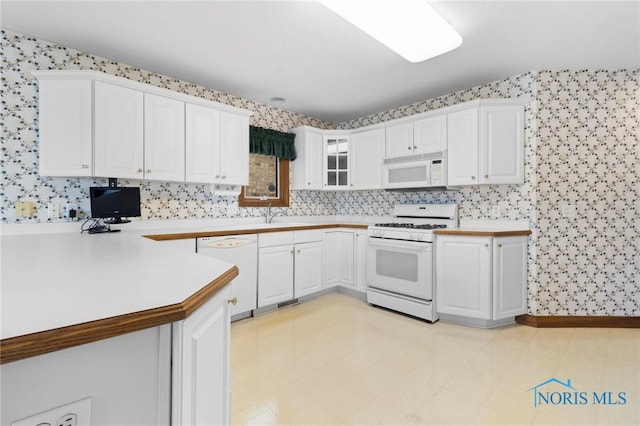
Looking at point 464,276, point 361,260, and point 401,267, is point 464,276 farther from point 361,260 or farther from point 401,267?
point 361,260

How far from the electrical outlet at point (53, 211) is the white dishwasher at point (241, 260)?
3.76 feet

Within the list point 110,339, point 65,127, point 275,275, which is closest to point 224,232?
point 275,275

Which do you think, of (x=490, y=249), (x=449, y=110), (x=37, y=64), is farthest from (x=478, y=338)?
(x=37, y=64)

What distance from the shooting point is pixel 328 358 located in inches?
91.0

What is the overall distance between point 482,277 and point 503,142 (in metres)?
1.36

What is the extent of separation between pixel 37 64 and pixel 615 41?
15.5 ft

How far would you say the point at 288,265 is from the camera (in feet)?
11.3

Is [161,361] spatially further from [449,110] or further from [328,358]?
[449,110]

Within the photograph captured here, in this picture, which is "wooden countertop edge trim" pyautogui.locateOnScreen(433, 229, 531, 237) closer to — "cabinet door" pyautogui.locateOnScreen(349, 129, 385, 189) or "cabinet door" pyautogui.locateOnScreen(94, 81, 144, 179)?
"cabinet door" pyautogui.locateOnScreen(349, 129, 385, 189)

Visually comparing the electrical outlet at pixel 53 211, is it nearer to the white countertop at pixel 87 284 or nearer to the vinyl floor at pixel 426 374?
the white countertop at pixel 87 284

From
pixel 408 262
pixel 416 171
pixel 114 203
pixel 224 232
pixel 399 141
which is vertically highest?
pixel 399 141

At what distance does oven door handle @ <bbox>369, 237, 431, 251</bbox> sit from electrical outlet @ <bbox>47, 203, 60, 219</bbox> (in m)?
2.93

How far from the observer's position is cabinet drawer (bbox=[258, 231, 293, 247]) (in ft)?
10.5

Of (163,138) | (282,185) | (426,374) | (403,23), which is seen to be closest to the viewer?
(403,23)
